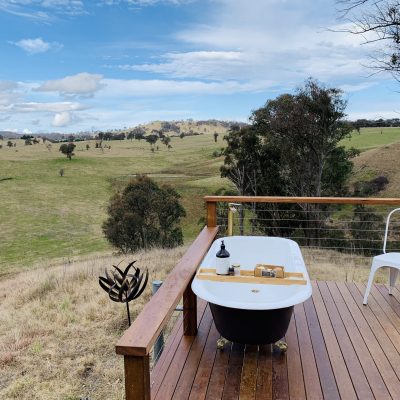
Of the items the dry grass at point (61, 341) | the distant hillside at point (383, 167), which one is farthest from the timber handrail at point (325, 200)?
the distant hillside at point (383, 167)

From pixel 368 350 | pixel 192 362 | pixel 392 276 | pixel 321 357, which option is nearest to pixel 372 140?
pixel 392 276

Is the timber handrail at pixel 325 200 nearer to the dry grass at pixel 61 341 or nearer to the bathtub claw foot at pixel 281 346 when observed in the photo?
the bathtub claw foot at pixel 281 346

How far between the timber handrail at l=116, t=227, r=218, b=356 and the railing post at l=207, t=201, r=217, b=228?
4.05 feet

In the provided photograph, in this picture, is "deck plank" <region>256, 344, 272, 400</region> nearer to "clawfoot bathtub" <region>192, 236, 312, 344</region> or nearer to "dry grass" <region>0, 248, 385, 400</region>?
"clawfoot bathtub" <region>192, 236, 312, 344</region>

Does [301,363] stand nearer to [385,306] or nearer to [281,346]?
[281,346]

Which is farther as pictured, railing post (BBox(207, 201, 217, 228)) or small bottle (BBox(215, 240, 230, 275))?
railing post (BBox(207, 201, 217, 228))

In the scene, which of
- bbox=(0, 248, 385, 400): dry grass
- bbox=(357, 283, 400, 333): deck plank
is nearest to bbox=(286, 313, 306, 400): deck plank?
bbox=(357, 283, 400, 333): deck plank

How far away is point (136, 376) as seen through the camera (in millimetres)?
1492

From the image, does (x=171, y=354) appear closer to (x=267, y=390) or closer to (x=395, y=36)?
(x=267, y=390)

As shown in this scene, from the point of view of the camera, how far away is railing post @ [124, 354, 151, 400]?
4.84 feet

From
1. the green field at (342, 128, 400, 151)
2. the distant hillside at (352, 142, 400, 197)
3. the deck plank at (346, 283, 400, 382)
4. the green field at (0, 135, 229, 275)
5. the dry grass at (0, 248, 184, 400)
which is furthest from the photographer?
the green field at (342, 128, 400, 151)

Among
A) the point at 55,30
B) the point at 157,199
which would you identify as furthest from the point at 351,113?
the point at 55,30

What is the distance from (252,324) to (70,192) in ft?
96.8

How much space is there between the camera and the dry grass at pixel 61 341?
11.5ft
